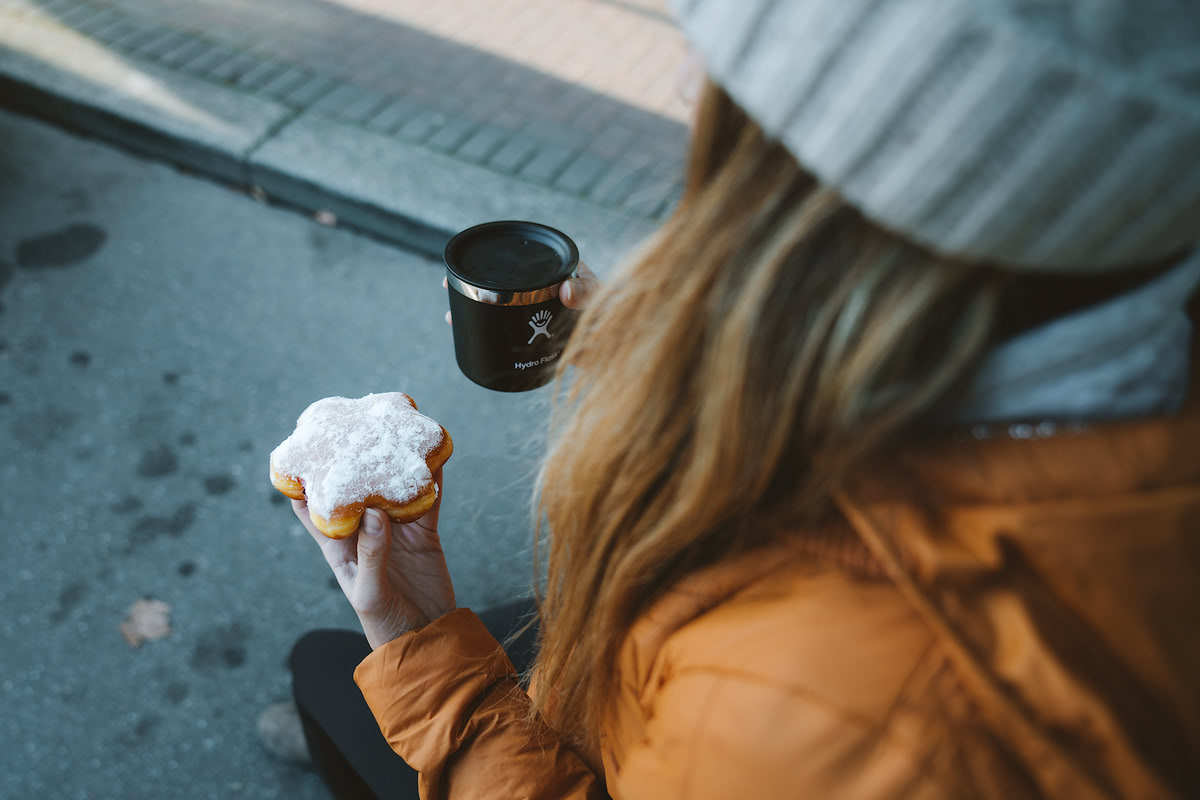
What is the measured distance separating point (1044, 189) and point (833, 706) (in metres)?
0.52

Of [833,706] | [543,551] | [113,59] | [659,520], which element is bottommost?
[113,59]

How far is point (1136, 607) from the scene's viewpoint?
0.72 metres

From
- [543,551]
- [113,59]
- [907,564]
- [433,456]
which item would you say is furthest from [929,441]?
[113,59]

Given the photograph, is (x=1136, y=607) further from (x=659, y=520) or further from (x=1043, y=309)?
(x=659, y=520)

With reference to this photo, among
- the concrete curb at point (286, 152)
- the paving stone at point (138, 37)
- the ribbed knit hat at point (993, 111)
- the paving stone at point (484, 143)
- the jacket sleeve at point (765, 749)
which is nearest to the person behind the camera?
the ribbed knit hat at point (993, 111)

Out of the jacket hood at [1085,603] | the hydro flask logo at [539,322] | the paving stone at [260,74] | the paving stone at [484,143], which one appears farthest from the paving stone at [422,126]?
the jacket hood at [1085,603]

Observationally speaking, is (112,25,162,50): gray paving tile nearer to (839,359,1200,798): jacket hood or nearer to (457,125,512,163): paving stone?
(457,125,512,163): paving stone

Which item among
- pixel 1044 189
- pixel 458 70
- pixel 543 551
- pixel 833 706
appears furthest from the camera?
pixel 458 70

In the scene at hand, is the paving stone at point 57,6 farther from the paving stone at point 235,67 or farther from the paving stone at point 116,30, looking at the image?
the paving stone at point 235,67

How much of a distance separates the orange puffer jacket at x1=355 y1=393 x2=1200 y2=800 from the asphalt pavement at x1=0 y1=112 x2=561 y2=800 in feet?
4.31

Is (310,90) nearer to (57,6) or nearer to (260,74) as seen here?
(260,74)

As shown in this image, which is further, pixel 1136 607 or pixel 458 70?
pixel 458 70

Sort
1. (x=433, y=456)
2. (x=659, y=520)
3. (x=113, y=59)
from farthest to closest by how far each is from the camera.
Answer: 1. (x=113, y=59)
2. (x=433, y=456)
3. (x=659, y=520)

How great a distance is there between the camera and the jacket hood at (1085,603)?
2.37 feet
